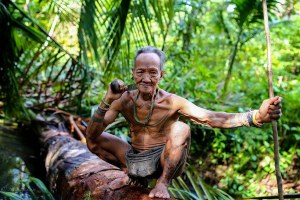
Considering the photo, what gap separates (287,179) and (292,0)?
3.28 m

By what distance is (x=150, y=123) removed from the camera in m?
2.08

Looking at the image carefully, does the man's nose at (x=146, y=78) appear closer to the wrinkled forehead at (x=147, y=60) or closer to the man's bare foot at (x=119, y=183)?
the wrinkled forehead at (x=147, y=60)

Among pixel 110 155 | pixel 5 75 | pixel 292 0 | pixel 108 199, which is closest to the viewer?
pixel 108 199

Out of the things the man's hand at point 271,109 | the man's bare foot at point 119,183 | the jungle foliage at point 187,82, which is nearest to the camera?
the man's hand at point 271,109

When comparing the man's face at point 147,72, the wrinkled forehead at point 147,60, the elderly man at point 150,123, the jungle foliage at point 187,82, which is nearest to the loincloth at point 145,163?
the elderly man at point 150,123

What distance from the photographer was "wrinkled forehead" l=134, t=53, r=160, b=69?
6.42ft

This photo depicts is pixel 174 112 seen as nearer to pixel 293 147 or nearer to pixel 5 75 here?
pixel 5 75

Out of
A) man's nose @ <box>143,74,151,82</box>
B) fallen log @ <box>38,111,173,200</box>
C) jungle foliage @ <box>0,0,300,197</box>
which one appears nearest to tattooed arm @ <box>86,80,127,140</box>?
man's nose @ <box>143,74,151,82</box>

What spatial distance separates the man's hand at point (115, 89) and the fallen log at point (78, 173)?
0.55 meters

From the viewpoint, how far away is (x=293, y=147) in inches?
173

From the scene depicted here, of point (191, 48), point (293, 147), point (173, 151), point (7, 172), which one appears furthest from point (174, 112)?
point (191, 48)

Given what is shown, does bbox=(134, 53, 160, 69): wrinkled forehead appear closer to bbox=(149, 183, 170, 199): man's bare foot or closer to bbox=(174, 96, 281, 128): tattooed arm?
bbox=(174, 96, 281, 128): tattooed arm

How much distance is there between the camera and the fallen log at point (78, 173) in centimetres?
216

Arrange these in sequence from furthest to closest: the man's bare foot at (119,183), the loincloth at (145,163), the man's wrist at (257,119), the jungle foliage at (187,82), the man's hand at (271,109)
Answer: the jungle foliage at (187,82)
the man's bare foot at (119,183)
the loincloth at (145,163)
the man's wrist at (257,119)
the man's hand at (271,109)
